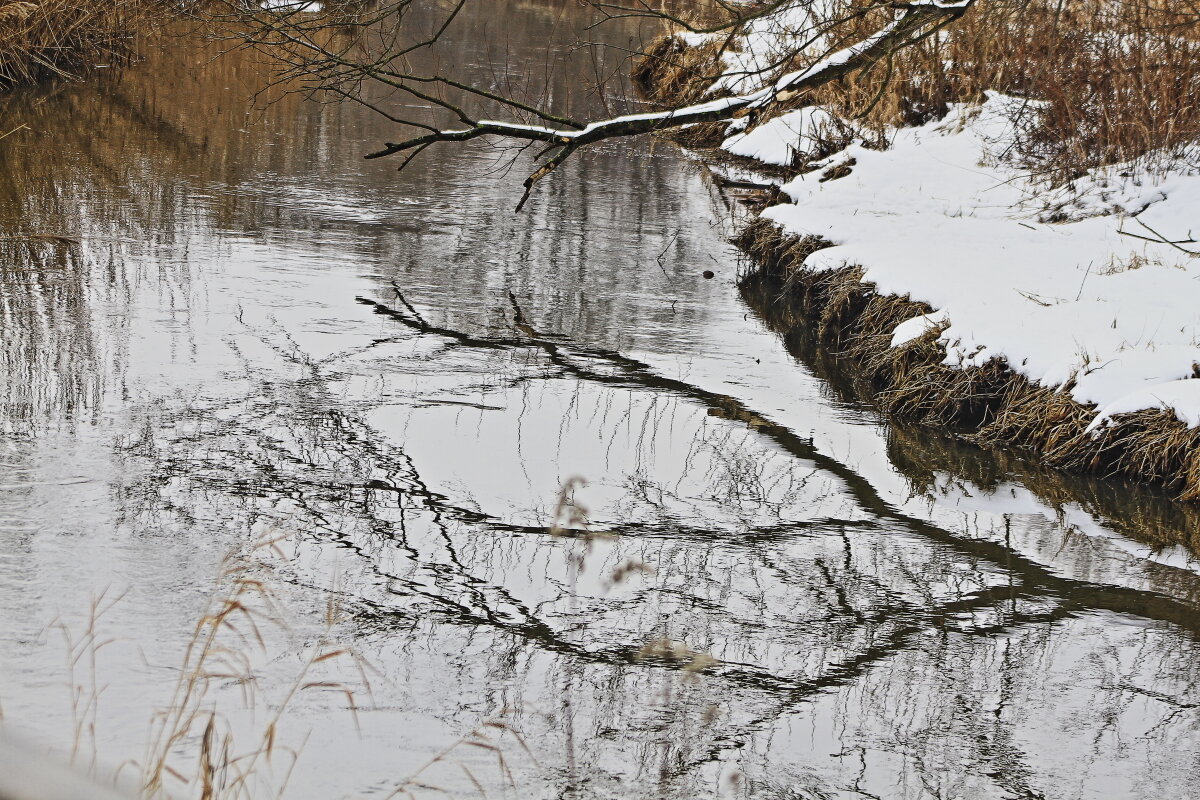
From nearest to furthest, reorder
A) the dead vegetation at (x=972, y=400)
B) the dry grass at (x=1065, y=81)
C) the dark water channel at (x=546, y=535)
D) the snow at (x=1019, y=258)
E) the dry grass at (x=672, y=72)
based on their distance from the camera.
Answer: the dark water channel at (x=546, y=535) < the dead vegetation at (x=972, y=400) < the snow at (x=1019, y=258) < the dry grass at (x=1065, y=81) < the dry grass at (x=672, y=72)

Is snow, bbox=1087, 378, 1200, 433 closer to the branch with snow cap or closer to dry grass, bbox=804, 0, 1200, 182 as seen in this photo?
the branch with snow cap

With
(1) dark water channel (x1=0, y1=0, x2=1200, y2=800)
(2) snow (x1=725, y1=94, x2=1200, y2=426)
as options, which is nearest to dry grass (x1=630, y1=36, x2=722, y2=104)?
(2) snow (x1=725, y1=94, x2=1200, y2=426)

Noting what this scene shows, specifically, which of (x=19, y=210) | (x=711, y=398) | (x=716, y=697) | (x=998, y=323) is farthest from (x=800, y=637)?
(x=19, y=210)

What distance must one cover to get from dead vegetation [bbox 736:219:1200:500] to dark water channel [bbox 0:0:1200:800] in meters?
0.20

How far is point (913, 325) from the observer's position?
7.93 meters

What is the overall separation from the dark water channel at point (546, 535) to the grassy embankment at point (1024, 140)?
283 millimetres

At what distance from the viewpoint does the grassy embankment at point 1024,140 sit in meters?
6.71

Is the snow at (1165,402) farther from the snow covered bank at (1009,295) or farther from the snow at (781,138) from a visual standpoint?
the snow at (781,138)

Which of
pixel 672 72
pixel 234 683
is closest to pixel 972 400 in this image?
pixel 234 683

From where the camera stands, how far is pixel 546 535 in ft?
18.0

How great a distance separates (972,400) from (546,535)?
10.4 feet

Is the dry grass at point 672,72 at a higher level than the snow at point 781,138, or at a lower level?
higher

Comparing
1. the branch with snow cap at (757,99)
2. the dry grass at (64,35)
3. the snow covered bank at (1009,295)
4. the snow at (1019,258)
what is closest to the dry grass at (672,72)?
the snow at (1019,258)

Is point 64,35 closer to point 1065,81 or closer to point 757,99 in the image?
point 1065,81
